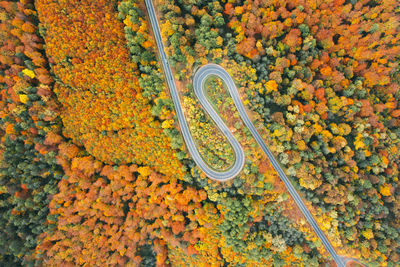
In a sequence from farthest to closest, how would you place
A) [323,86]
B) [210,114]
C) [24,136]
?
1. [24,136]
2. [323,86]
3. [210,114]

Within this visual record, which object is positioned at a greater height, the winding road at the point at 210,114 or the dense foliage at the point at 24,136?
the winding road at the point at 210,114

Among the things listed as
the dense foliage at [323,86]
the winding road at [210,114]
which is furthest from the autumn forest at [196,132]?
the winding road at [210,114]

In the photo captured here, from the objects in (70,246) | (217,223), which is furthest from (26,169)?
(217,223)

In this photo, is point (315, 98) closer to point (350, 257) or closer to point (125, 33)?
point (350, 257)

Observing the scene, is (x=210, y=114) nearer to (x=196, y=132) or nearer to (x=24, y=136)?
(x=196, y=132)

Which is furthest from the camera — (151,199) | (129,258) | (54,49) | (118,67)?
(129,258)

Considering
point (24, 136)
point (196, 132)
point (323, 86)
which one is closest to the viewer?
point (196, 132)

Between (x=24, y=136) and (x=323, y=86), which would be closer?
(x=323, y=86)

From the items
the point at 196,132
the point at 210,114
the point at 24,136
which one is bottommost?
the point at 24,136

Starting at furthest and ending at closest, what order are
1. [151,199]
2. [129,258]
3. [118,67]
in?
[129,258]
[151,199]
[118,67]

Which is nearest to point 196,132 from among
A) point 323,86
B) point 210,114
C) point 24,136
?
point 210,114

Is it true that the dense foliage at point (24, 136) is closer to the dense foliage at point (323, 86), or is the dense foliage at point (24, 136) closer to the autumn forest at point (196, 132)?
the autumn forest at point (196, 132)
